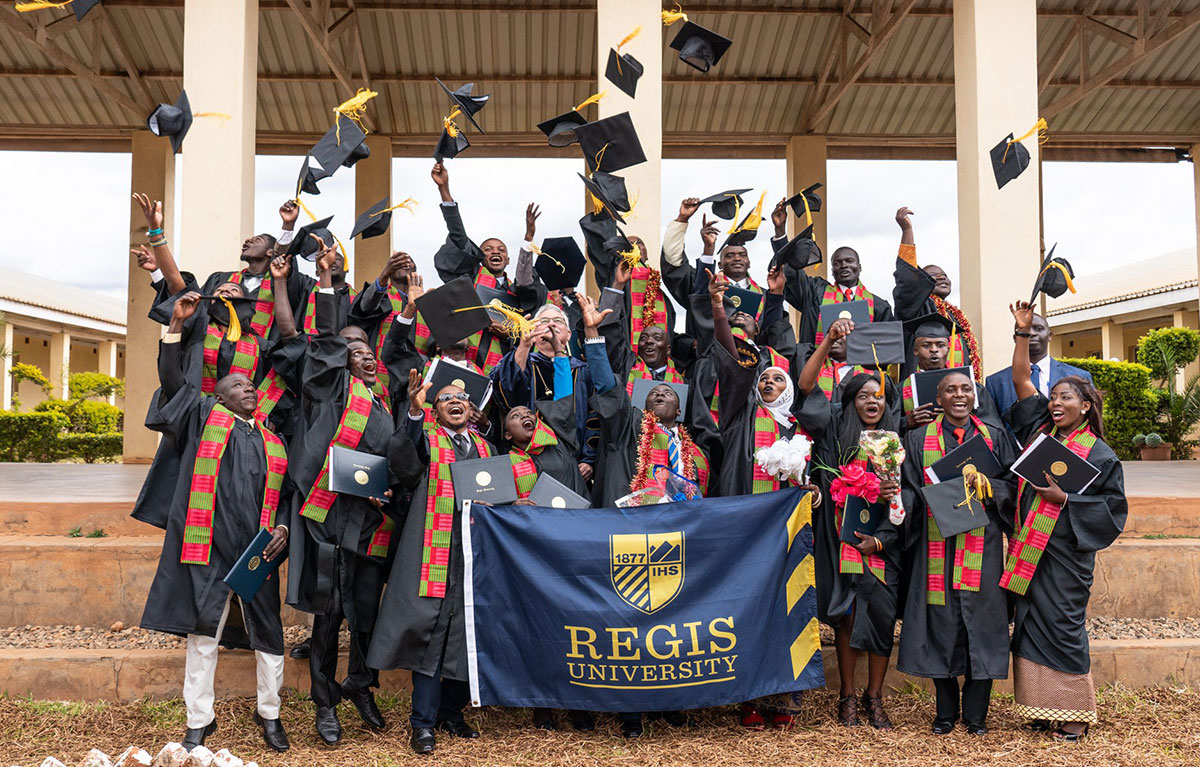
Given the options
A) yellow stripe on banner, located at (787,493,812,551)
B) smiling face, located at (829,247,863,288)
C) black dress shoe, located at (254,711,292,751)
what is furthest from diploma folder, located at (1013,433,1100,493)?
black dress shoe, located at (254,711,292,751)

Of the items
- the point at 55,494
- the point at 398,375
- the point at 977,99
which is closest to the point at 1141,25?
the point at 977,99

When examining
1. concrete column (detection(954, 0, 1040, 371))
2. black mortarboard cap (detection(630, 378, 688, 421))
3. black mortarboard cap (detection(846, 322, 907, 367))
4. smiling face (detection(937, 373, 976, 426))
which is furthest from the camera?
concrete column (detection(954, 0, 1040, 371))

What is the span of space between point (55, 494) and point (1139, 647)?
7.32 meters

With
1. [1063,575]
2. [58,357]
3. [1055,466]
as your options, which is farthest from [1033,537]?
[58,357]

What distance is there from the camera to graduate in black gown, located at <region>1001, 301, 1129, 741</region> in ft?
14.8

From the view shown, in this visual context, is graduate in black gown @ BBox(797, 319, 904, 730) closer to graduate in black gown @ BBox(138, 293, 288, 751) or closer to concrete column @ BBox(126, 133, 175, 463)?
graduate in black gown @ BBox(138, 293, 288, 751)

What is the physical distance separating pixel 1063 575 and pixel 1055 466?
52 cm

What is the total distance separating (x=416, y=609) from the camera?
4426 millimetres

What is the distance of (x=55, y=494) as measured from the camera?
23.0 ft

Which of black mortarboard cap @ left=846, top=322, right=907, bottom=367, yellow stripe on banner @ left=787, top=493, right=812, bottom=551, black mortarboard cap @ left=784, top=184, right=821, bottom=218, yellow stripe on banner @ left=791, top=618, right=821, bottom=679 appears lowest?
yellow stripe on banner @ left=791, top=618, right=821, bottom=679

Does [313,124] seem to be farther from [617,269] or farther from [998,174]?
[998,174]

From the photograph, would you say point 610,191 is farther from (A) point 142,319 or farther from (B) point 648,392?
(A) point 142,319

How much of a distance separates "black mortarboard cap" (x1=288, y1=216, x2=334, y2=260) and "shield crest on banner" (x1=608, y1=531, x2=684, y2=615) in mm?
2287

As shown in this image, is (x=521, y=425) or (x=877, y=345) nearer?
(x=521, y=425)
